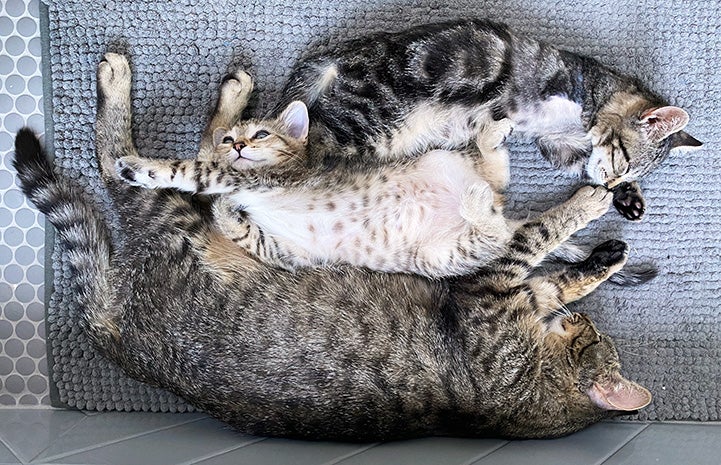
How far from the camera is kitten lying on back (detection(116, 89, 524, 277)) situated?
1.86m

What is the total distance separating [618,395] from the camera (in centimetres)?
175

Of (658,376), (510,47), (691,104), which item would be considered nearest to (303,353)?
(510,47)

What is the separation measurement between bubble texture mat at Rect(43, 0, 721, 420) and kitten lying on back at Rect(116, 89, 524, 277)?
29 centimetres

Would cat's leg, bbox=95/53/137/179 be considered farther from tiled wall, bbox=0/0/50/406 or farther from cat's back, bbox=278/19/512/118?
cat's back, bbox=278/19/512/118

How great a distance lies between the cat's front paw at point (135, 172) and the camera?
73.2 inches

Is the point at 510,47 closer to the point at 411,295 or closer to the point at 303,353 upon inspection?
the point at 411,295

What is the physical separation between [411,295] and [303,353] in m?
0.34

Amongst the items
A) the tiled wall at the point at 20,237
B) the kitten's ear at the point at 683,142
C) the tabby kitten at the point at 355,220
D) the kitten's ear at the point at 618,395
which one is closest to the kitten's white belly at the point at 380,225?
the tabby kitten at the point at 355,220

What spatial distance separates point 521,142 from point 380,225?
576mm

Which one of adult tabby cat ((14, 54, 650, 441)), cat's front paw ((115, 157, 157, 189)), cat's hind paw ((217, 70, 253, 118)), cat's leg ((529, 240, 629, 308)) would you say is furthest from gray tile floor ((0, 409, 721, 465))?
cat's hind paw ((217, 70, 253, 118))

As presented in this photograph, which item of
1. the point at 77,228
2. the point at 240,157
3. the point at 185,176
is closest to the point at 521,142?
the point at 240,157

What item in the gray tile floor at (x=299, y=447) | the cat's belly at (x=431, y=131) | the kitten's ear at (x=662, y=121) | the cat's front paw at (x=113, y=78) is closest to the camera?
the gray tile floor at (x=299, y=447)

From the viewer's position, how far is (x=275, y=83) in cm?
213

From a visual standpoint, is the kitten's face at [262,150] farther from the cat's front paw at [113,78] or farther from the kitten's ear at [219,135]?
the cat's front paw at [113,78]
